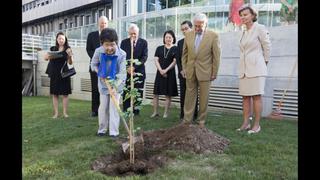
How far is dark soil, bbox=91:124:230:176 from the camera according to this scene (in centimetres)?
376

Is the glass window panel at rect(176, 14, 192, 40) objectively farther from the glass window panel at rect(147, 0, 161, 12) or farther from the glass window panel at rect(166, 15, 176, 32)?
the glass window panel at rect(147, 0, 161, 12)

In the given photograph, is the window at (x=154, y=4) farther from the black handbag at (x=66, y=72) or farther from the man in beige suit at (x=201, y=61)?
the man in beige suit at (x=201, y=61)

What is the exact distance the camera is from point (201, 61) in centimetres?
573

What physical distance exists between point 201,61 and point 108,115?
158cm

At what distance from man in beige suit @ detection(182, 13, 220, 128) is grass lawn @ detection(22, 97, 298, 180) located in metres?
0.51

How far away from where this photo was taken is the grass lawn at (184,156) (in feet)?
11.7

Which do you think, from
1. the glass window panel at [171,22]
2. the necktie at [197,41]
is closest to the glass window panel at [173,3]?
the glass window panel at [171,22]

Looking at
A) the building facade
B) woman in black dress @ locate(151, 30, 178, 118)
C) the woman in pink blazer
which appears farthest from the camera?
the building facade

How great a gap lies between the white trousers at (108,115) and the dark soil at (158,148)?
549 mm

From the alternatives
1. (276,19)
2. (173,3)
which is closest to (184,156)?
(276,19)

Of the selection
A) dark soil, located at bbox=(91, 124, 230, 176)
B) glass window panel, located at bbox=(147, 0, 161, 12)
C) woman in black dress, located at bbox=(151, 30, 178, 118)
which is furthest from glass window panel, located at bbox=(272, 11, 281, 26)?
glass window panel, located at bbox=(147, 0, 161, 12)

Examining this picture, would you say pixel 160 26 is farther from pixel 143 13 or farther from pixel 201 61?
pixel 201 61

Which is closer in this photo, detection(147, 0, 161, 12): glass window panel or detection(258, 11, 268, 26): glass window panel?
detection(258, 11, 268, 26): glass window panel
